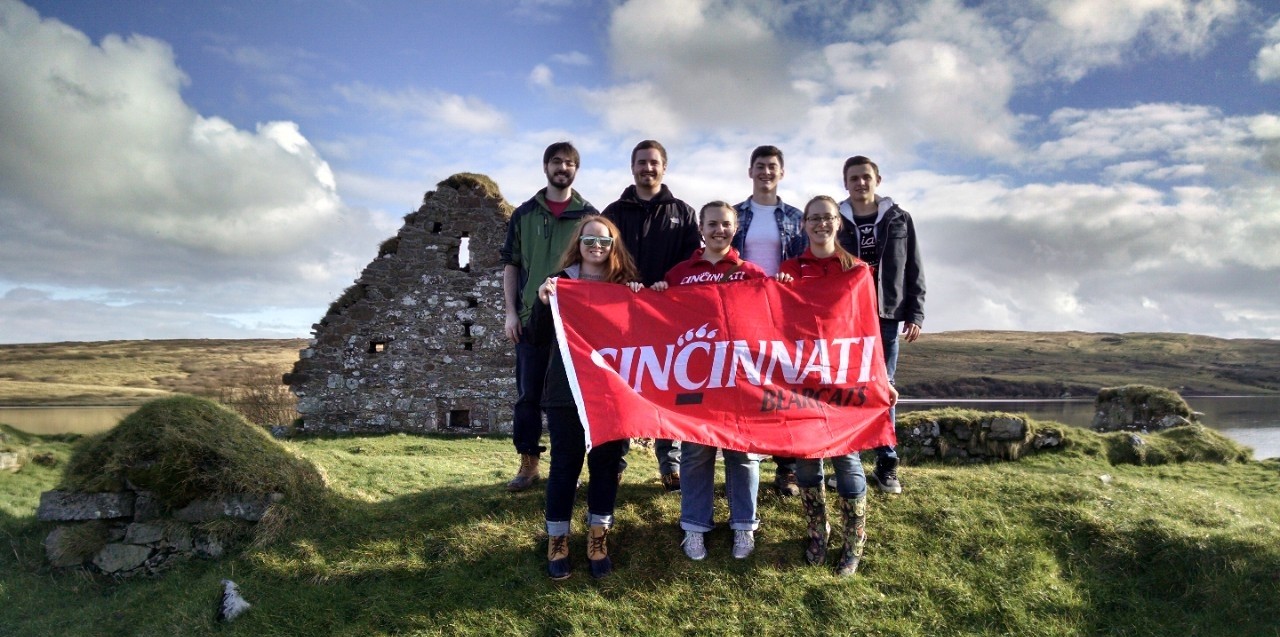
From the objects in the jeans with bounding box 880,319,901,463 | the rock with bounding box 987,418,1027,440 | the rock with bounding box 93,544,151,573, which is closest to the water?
the rock with bounding box 987,418,1027,440

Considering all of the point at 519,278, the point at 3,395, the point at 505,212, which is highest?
the point at 505,212

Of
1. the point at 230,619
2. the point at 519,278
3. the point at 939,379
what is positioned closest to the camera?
the point at 230,619

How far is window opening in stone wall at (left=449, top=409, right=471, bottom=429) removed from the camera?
14383 millimetres

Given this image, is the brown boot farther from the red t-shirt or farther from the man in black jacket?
the man in black jacket

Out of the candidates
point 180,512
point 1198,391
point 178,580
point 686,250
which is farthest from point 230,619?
point 1198,391

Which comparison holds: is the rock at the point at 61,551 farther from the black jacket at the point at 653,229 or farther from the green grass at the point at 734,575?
the black jacket at the point at 653,229

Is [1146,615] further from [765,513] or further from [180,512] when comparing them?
[180,512]

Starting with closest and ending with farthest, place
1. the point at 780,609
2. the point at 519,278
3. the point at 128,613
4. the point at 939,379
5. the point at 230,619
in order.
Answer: the point at 780,609
the point at 230,619
the point at 128,613
the point at 519,278
the point at 939,379

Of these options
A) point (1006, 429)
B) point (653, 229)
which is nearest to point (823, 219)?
point (653, 229)

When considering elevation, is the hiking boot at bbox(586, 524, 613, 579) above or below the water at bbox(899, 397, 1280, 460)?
above

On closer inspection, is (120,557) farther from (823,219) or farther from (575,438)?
(823,219)

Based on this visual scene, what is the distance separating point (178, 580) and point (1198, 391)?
229 feet

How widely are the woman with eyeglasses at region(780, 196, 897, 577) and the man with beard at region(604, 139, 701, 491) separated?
40.4 inches

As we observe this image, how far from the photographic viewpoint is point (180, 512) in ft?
18.8
